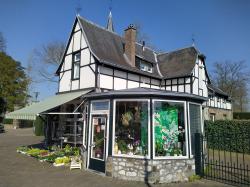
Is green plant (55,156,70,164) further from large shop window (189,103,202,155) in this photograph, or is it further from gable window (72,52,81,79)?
gable window (72,52,81,79)

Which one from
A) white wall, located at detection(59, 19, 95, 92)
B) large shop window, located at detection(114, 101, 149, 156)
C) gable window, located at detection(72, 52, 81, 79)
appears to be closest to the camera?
large shop window, located at detection(114, 101, 149, 156)

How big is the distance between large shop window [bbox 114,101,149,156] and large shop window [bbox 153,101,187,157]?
436 mm

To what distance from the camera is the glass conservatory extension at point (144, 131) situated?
28.3 feet

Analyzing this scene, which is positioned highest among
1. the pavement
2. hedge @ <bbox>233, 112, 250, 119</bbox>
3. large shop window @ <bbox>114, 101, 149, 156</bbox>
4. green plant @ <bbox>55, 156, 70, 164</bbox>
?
hedge @ <bbox>233, 112, 250, 119</bbox>

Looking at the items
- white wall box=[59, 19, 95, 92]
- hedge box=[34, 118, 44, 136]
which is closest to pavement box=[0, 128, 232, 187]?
white wall box=[59, 19, 95, 92]

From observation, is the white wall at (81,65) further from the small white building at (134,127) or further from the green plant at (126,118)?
the green plant at (126,118)

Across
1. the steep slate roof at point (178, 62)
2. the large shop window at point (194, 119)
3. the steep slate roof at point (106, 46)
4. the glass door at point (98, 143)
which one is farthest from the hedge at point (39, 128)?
the large shop window at point (194, 119)

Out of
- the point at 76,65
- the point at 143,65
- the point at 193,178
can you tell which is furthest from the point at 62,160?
the point at 143,65

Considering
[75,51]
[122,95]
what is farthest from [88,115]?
[75,51]

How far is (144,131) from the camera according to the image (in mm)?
8938

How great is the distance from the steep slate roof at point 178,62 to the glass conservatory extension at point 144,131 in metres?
9.83

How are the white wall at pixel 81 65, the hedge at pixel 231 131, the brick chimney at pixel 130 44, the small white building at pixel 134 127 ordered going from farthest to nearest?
the brick chimney at pixel 130 44 → the hedge at pixel 231 131 → the white wall at pixel 81 65 → the small white building at pixel 134 127

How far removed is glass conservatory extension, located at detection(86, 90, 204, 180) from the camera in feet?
28.3

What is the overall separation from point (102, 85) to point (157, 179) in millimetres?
8011
